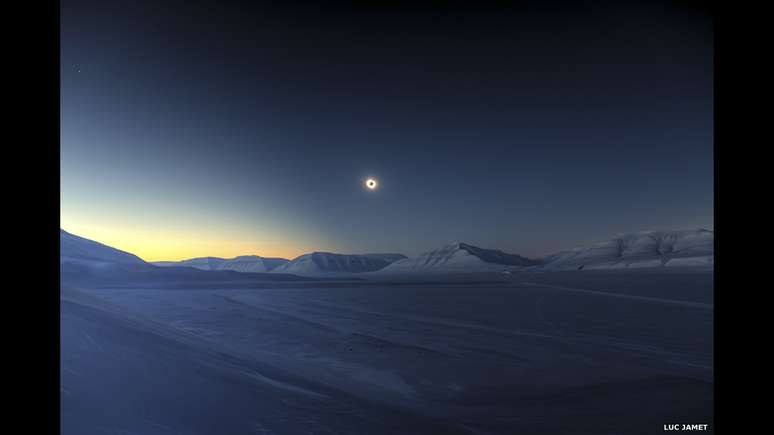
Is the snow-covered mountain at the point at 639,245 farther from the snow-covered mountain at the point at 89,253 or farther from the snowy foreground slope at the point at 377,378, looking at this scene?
the snowy foreground slope at the point at 377,378

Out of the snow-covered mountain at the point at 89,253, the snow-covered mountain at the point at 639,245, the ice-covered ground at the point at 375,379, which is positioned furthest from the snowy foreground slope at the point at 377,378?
the snow-covered mountain at the point at 639,245

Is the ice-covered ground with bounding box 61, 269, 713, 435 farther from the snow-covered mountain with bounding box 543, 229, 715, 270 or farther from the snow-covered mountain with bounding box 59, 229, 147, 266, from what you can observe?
the snow-covered mountain with bounding box 543, 229, 715, 270

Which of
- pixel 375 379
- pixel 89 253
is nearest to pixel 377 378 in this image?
pixel 375 379

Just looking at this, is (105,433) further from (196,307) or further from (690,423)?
(196,307)

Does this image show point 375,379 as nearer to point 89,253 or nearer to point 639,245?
point 89,253

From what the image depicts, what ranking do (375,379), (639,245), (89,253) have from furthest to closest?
1. (639,245)
2. (89,253)
3. (375,379)

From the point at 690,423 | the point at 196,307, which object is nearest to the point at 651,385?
the point at 690,423

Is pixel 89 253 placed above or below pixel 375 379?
above
